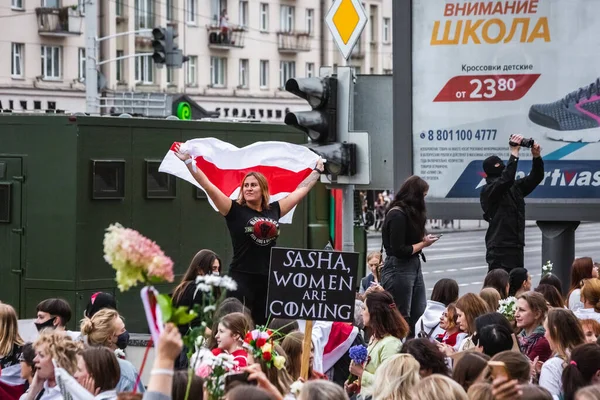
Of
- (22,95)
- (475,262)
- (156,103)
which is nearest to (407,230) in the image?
(156,103)

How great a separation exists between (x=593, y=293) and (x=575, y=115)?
3.71 metres

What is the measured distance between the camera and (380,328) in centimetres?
917

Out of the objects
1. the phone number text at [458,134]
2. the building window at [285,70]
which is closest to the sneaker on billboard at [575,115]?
the phone number text at [458,134]

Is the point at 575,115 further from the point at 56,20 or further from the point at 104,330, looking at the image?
the point at 56,20

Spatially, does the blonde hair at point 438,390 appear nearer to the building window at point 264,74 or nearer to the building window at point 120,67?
the building window at point 120,67

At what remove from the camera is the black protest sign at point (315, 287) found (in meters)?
8.83

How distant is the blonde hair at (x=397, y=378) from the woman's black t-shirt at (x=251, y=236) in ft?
12.9

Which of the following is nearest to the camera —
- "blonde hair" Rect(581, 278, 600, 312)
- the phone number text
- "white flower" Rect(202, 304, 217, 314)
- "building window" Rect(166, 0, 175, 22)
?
"white flower" Rect(202, 304, 217, 314)

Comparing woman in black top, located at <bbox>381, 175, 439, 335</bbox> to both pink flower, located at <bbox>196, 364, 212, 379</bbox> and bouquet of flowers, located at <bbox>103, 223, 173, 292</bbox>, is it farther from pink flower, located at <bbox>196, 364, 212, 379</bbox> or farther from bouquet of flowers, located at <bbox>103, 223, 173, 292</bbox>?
bouquet of flowers, located at <bbox>103, 223, 173, 292</bbox>

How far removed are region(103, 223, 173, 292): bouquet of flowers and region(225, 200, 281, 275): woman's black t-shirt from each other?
5741 mm

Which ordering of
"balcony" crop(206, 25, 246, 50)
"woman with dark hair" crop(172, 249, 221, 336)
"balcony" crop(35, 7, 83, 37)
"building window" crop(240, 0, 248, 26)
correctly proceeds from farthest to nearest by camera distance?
1. "building window" crop(240, 0, 248, 26)
2. "balcony" crop(206, 25, 246, 50)
3. "balcony" crop(35, 7, 83, 37)
4. "woman with dark hair" crop(172, 249, 221, 336)

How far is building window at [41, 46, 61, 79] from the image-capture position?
58.9 metres

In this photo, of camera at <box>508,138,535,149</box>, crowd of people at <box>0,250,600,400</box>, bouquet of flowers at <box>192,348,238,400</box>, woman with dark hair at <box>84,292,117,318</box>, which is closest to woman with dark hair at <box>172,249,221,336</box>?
crowd of people at <box>0,250,600,400</box>

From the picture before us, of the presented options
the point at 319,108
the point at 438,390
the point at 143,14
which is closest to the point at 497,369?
the point at 438,390
